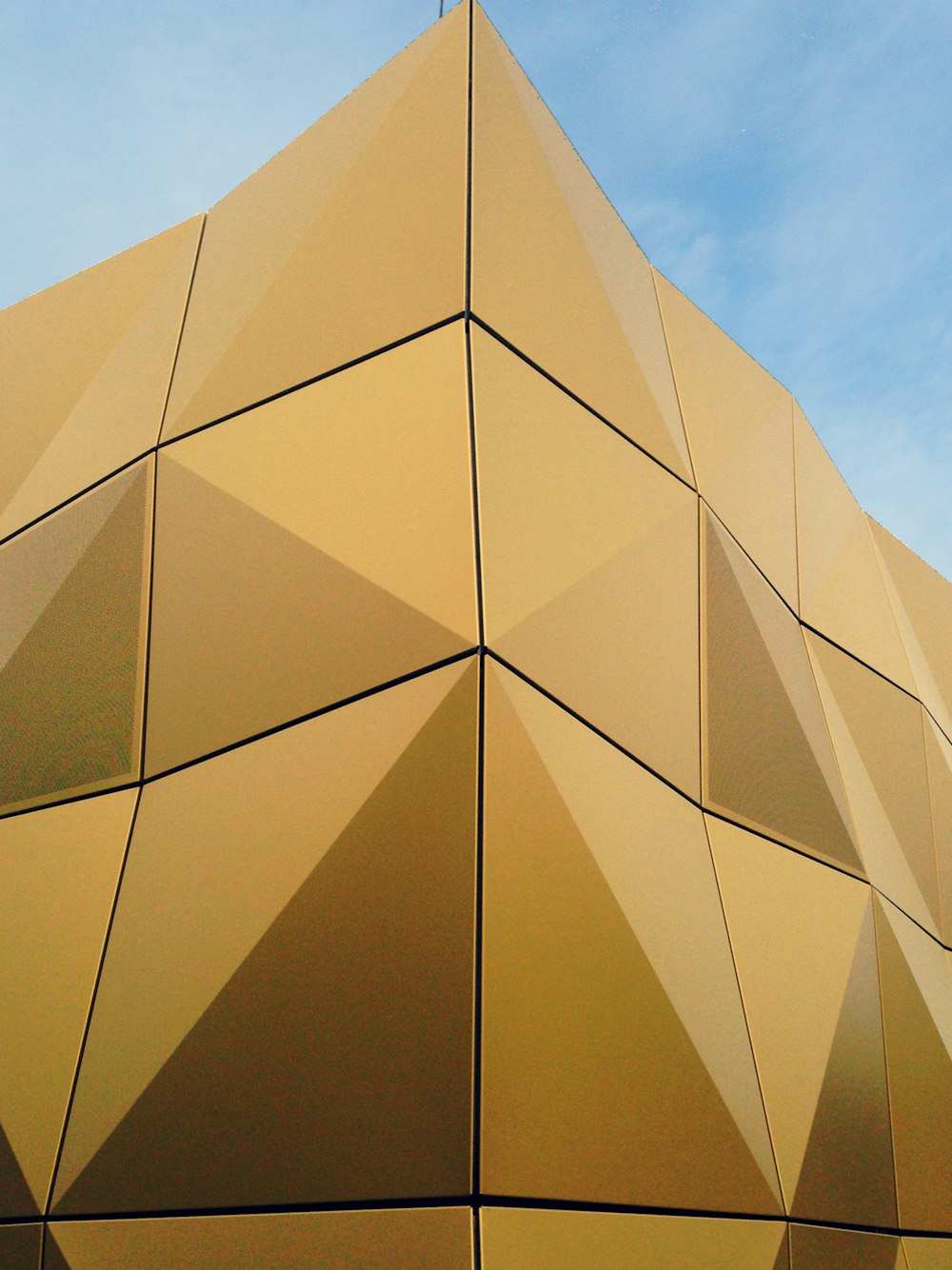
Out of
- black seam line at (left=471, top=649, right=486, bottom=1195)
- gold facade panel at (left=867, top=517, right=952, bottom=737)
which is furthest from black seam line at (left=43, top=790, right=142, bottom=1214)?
gold facade panel at (left=867, top=517, right=952, bottom=737)

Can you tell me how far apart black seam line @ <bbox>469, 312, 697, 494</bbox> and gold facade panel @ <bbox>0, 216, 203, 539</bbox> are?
13.0 ft

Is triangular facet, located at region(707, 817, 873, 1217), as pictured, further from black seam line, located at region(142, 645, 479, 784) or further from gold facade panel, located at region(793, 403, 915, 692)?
gold facade panel, located at region(793, 403, 915, 692)

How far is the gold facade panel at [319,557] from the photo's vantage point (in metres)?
7.06

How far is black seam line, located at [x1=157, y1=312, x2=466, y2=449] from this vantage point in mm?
7992

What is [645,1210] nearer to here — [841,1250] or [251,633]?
[841,1250]

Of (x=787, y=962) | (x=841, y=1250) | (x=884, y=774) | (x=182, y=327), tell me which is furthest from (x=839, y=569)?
(x=182, y=327)

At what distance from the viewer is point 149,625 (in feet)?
28.5

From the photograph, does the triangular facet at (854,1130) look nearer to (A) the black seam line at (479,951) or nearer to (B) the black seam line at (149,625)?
(A) the black seam line at (479,951)

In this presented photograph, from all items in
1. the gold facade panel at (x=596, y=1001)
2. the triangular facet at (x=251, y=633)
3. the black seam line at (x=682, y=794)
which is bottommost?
the gold facade panel at (x=596, y=1001)

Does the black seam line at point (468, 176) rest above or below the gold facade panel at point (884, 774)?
above

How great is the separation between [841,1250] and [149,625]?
7.67 metres

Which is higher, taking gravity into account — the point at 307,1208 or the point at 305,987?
the point at 305,987

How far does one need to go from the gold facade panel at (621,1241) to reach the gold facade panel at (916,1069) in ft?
9.64

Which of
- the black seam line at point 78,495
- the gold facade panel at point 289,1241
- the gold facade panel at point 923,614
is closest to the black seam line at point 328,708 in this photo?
the gold facade panel at point 289,1241
